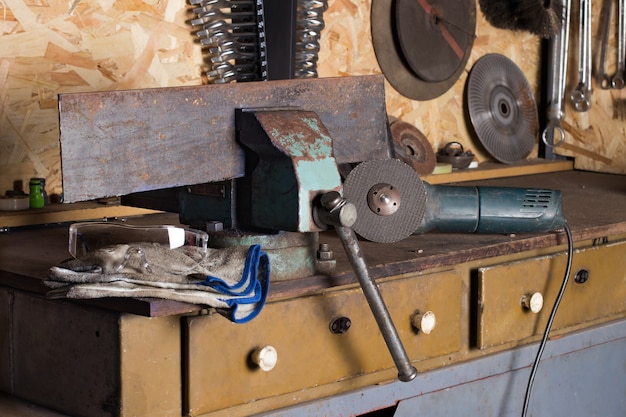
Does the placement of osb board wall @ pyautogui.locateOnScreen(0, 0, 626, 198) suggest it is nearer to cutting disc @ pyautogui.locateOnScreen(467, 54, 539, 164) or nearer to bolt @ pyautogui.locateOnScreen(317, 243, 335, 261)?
cutting disc @ pyautogui.locateOnScreen(467, 54, 539, 164)

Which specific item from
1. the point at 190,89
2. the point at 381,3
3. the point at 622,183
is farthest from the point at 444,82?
the point at 190,89

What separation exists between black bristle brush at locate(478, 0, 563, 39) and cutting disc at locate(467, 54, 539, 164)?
10 centimetres

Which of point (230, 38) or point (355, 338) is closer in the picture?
point (355, 338)

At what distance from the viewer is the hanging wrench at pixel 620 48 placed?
316 centimetres

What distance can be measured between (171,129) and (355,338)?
0.51 m

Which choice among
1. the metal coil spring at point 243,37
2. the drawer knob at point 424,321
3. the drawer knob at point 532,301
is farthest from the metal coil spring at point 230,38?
the drawer knob at point 532,301

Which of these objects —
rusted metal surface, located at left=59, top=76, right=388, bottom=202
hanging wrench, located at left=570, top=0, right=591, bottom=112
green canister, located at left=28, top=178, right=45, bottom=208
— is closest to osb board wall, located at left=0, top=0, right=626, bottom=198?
green canister, located at left=28, top=178, right=45, bottom=208

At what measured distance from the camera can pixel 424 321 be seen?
6.49 feet

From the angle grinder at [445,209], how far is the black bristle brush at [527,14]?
1.03m

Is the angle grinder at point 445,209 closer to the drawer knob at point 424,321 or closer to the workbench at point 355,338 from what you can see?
the workbench at point 355,338

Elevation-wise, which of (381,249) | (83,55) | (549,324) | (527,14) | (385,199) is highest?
(527,14)

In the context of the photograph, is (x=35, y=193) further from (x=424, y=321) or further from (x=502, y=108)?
(x=502, y=108)

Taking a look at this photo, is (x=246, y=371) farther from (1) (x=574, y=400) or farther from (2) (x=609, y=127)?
(2) (x=609, y=127)

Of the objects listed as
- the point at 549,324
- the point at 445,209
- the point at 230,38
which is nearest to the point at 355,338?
the point at 445,209
